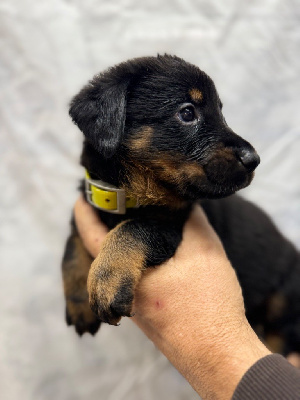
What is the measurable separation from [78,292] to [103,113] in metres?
1.05

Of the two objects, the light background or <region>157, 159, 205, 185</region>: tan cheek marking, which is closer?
<region>157, 159, 205, 185</region>: tan cheek marking

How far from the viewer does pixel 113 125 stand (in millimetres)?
1803

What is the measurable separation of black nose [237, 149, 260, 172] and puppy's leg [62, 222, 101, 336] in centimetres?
104

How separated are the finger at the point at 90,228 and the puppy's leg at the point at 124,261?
0.21 m

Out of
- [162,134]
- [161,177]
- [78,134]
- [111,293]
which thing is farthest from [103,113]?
[78,134]

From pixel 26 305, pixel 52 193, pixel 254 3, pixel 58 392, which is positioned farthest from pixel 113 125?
pixel 254 3

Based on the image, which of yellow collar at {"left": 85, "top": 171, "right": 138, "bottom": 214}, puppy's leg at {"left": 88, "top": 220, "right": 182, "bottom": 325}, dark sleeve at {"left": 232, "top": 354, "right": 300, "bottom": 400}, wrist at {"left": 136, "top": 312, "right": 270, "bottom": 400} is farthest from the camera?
yellow collar at {"left": 85, "top": 171, "right": 138, "bottom": 214}

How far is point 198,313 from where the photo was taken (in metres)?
1.84

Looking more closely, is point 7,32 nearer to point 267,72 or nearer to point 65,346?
point 267,72

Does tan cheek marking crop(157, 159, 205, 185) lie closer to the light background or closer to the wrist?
the wrist

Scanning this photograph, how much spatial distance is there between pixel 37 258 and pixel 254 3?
8.54 feet

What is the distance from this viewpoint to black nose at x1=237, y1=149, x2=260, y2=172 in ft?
5.89

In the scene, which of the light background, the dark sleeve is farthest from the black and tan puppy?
the light background

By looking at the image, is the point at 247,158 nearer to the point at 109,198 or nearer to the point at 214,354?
the point at 109,198
